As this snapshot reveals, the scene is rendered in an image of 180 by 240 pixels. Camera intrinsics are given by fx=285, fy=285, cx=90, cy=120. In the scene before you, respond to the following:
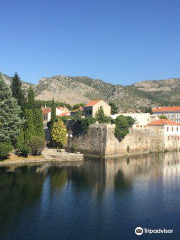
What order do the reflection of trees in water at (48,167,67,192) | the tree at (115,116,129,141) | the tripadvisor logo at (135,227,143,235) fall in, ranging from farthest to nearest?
the tree at (115,116,129,141), the reflection of trees in water at (48,167,67,192), the tripadvisor logo at (135,227,143,235)

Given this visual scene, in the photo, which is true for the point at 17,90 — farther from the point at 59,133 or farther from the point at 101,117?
the point at 101,117

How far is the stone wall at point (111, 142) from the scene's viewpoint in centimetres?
5716

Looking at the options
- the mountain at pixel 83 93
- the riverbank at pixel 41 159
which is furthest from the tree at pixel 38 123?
the mountain at pixel 83 93

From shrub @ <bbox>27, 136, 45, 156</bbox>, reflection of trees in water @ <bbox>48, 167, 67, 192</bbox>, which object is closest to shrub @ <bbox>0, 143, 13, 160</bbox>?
shrub @ <bbox>27, 136, 45, 156</bbox>

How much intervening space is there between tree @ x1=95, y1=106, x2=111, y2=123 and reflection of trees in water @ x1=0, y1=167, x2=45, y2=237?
74.0 ft

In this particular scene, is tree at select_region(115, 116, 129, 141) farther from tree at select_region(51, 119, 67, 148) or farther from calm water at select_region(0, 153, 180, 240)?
calm water at select_region(0, 153, 180, 240)

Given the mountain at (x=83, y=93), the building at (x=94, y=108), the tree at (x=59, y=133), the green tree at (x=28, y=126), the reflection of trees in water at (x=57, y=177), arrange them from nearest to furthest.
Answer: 1. the reflection of trees in water at (x=57, y=177)
2. the green tree at (x=28, y=126)
3. the tree at (x=59, y=133)
4. the building at (x=94, y=108)
5. the mountain at (x=83, y=93)

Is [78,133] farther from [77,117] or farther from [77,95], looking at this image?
[77,95]

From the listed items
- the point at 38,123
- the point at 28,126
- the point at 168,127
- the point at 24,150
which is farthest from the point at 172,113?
the point at 24,150

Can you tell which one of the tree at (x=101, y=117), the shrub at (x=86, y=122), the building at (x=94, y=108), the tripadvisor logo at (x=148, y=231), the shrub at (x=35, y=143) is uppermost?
the building at (x=94, y=108)

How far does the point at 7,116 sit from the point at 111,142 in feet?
70.9

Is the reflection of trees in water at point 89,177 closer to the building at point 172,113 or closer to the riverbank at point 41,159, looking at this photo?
the riverbank at point 41,159

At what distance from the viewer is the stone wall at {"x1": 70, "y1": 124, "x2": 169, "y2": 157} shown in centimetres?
5716

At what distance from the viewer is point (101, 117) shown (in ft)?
205
